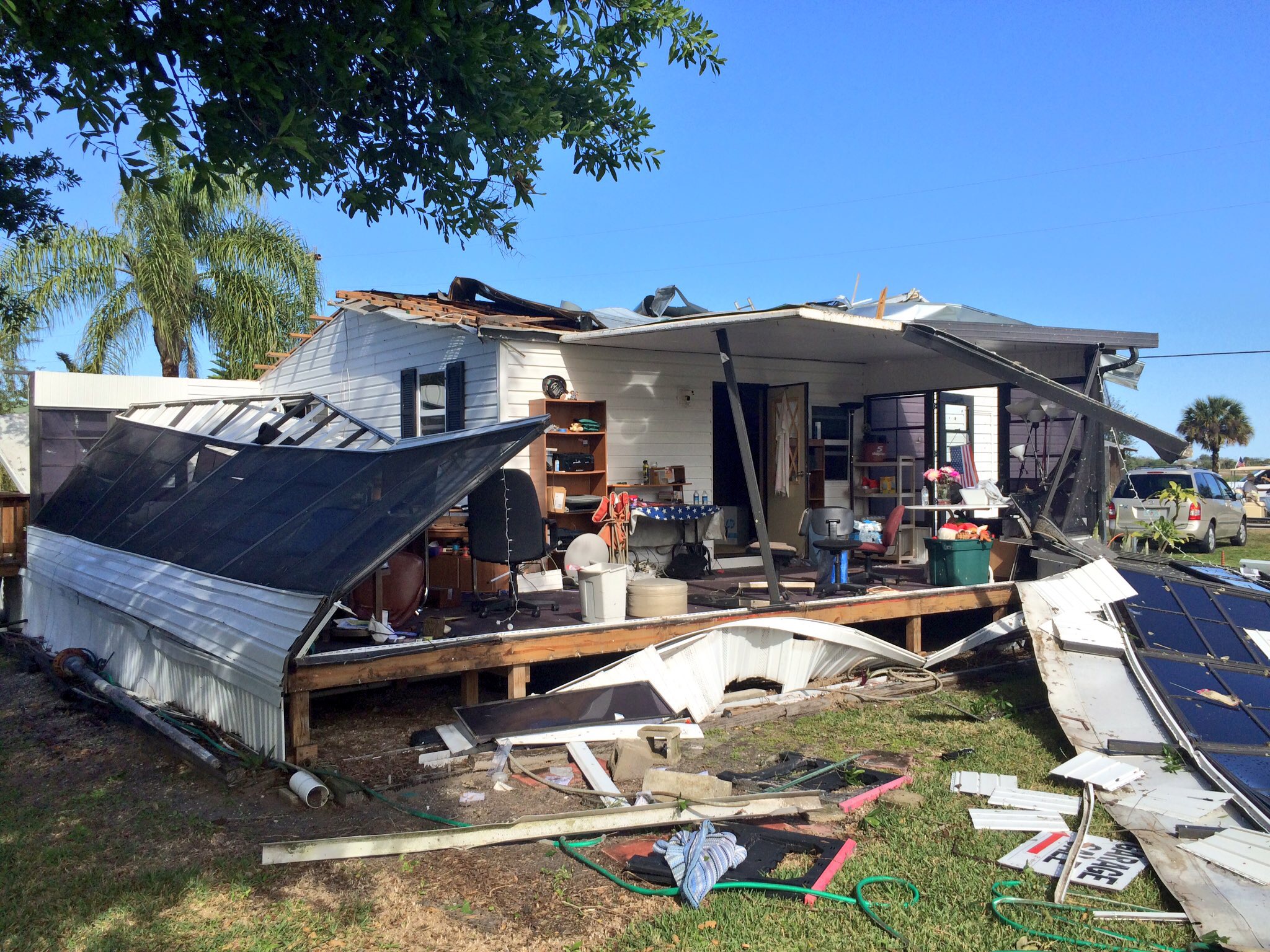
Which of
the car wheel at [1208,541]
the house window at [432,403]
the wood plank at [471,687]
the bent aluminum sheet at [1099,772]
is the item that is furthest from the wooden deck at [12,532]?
the car wheel at [1208,541]

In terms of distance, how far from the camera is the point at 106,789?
4.80 m

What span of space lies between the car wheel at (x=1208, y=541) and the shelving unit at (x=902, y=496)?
32.4 feet

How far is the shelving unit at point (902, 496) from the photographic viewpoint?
34.4ft

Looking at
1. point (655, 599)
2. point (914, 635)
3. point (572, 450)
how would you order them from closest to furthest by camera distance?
point (655, 599), point (914, 635), point (572, 450)

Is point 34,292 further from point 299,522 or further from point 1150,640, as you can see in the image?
point 1150,640

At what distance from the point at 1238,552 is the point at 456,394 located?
1523cm

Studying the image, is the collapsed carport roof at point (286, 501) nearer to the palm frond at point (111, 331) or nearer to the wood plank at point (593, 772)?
the wood plank at point (593, 772)

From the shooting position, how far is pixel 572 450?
9.06m

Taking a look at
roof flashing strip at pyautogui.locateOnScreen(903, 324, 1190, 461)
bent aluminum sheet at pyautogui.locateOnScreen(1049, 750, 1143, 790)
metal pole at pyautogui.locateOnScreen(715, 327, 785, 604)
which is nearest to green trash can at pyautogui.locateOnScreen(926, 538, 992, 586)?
roof flashing strip at pyautogui.locateOnScreen(903, 324, 1190, 461)

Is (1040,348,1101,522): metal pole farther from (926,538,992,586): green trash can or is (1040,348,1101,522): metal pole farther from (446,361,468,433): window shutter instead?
(446,361,468,433): window shutter

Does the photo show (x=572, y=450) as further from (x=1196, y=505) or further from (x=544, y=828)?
(x=1196, y=505)

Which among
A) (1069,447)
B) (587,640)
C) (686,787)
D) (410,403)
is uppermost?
(410,403)

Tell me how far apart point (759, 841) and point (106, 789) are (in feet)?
10.9

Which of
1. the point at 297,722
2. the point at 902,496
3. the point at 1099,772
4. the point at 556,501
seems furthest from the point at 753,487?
the point at 902,496
